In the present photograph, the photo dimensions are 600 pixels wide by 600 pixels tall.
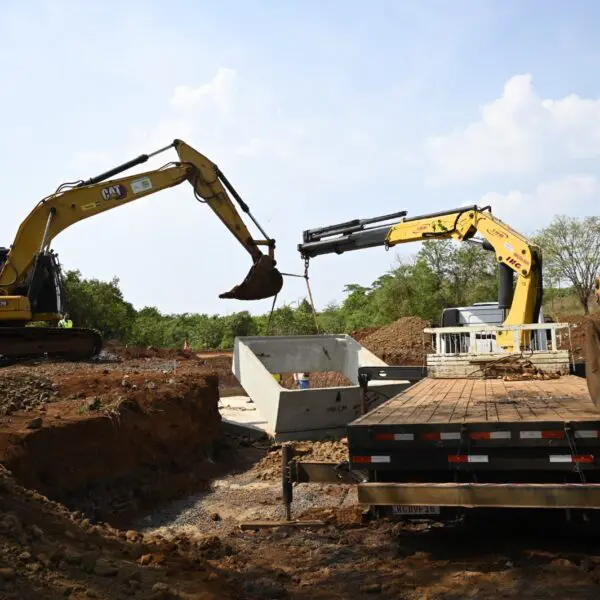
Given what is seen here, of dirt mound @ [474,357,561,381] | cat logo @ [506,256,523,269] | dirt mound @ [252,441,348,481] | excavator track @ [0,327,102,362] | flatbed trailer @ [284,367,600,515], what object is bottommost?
dirt mound @ [252,441,348,481]

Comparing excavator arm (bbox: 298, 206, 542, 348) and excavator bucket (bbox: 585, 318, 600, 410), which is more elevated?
excavator arm (bbox: 298, 206, 542, 348)

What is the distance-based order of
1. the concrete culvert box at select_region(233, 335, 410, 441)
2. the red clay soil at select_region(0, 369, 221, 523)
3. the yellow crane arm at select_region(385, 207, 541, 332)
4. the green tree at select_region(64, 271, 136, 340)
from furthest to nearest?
the green tree at select_region(64, 271, 136, 340), the concrete culvert box at select_region(233, 335, 410, 441), the yellow crane arm at select_region(385, 207, 541, 332), the red clay soil at select_region(0, 369, 221, 523)

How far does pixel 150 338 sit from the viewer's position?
113 ft

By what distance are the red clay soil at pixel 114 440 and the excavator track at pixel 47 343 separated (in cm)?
299

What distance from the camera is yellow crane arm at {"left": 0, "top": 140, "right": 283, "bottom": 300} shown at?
14281mm

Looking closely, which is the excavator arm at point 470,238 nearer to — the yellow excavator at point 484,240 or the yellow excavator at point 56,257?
the yellow excavator at point 484,240

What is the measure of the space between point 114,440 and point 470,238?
25.4ft

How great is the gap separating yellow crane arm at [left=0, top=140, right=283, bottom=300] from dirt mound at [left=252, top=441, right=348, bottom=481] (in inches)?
187

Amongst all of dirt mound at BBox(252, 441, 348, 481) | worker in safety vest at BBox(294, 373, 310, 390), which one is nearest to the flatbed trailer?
dirt mound at BBox(252, 441, 348, 481)

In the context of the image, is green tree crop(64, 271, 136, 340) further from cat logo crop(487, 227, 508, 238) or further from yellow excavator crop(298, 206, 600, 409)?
cat logo crop(487, 227, 508, 238)

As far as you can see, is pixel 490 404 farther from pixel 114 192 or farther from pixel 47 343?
pixel 114 192

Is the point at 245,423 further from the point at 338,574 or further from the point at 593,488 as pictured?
the point at 593,488

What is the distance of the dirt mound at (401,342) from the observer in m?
24.2

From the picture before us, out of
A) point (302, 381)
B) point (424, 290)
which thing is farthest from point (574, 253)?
point (302, 381)
